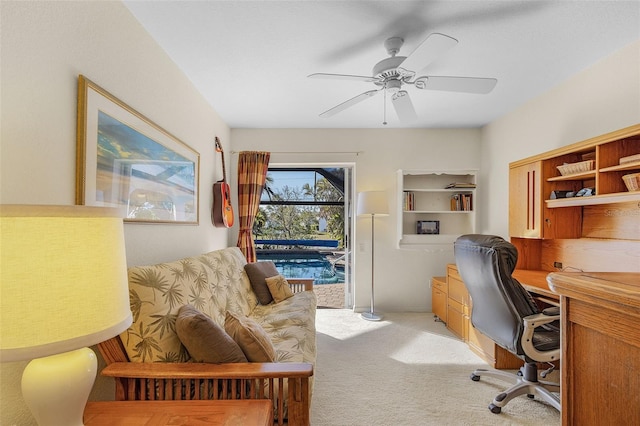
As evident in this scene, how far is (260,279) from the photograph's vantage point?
294 centimetres

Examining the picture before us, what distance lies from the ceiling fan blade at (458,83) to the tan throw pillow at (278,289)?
205 cm

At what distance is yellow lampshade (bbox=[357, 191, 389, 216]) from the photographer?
3.73 meters

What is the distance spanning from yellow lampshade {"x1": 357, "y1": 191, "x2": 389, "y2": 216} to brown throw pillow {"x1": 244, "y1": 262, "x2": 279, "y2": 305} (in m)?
1.39

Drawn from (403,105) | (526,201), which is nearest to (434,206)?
(526,201)

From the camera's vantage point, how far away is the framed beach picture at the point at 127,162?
147cm

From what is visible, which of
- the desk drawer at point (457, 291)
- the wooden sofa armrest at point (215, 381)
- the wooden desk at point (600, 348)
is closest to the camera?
the wooden desk at point (600, 348)

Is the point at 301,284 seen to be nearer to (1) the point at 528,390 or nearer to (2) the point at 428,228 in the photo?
(2) the point at 428,228

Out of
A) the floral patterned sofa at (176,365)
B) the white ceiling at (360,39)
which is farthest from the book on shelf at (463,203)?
the floral patterned sofa at (176,365)

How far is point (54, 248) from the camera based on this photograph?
739 millimetres

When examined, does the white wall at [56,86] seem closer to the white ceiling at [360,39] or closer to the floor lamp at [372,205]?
the white ceiling at [360,39]

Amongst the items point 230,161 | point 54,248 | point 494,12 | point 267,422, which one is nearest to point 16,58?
point 54,248

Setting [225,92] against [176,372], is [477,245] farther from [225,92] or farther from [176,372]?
[225,92]

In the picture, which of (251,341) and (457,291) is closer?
(251,341)

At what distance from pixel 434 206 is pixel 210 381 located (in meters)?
3.51
